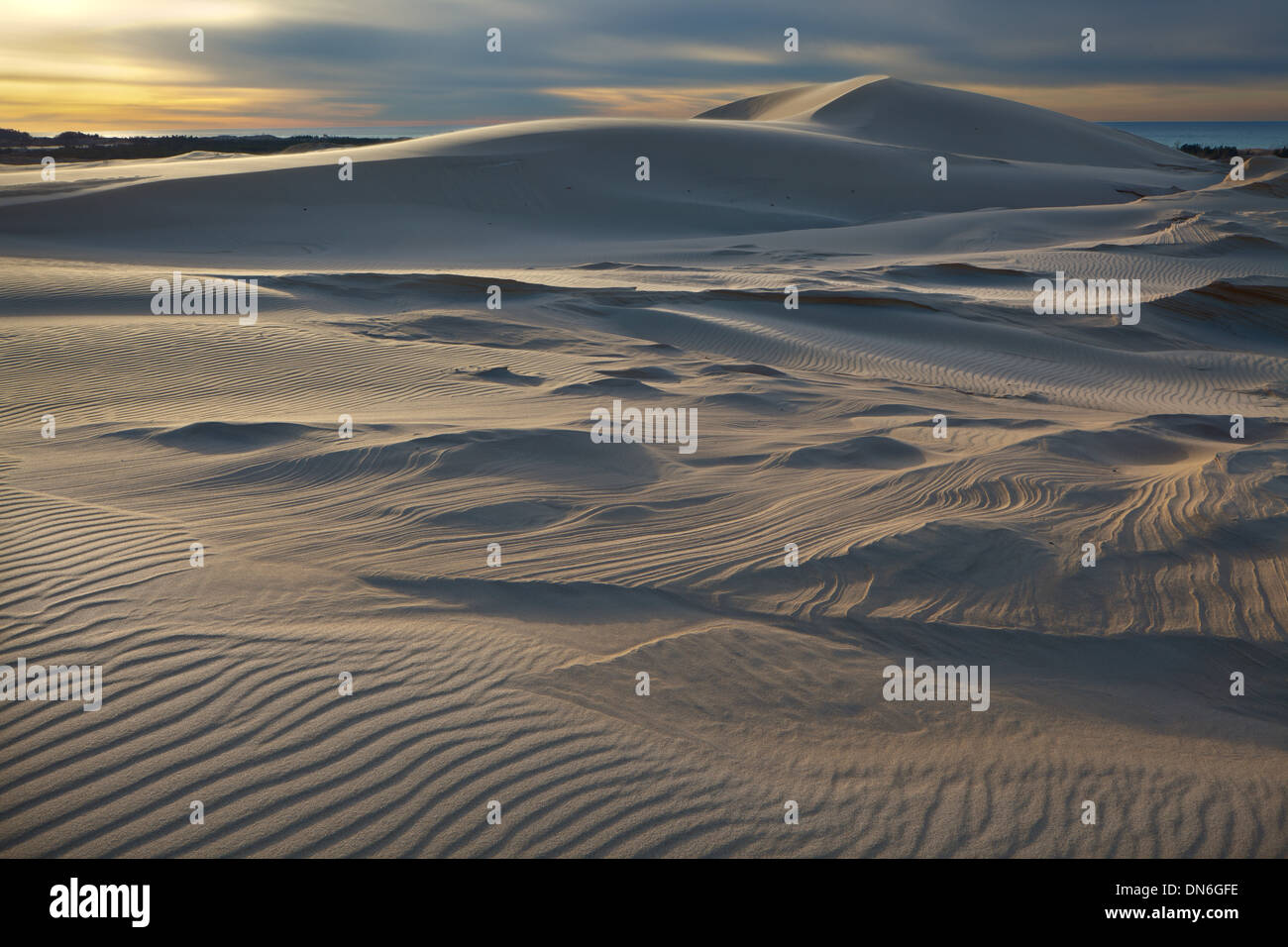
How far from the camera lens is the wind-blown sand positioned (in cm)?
378

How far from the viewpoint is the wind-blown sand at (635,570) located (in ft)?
12.4

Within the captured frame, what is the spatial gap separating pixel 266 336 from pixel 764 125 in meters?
32.7

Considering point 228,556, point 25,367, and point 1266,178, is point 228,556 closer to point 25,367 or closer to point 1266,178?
point 25,367

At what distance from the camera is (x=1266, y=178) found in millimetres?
27453
